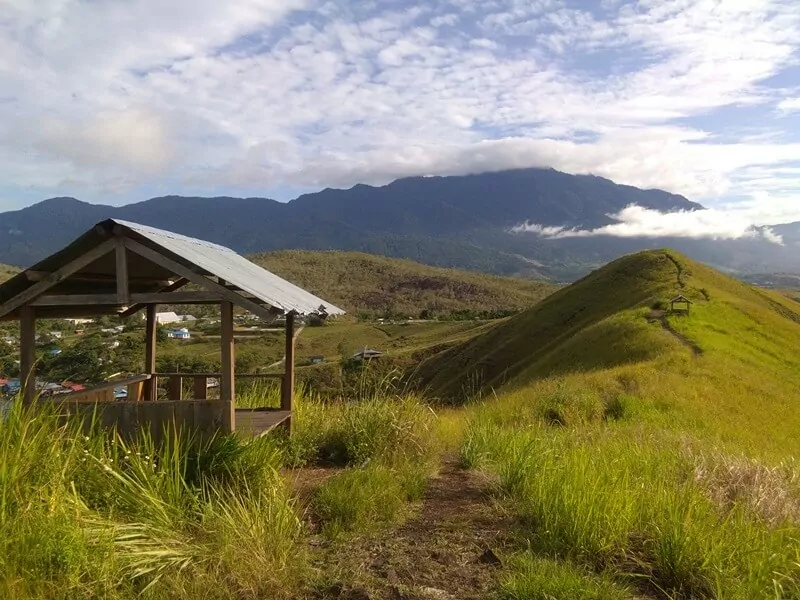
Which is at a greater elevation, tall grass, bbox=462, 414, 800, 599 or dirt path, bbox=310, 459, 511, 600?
tall grass, bbox=462, 414, 800, 599

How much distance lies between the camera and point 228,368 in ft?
25.6

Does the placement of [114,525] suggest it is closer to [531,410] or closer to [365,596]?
[365,596]

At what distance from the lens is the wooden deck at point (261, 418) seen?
864 cm

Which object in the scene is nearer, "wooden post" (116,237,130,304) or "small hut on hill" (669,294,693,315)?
"wooden post" (116,237,130,304)

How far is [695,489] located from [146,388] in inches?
347

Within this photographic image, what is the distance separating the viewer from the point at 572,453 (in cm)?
762

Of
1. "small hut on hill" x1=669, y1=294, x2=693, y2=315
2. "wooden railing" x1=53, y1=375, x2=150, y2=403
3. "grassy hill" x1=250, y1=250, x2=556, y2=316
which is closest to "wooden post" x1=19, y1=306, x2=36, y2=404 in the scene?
"wooden railing" x1=53, y1=375, x2=150, y2=403

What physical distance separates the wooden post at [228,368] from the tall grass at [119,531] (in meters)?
1.30

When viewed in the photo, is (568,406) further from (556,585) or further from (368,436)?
(556,585)

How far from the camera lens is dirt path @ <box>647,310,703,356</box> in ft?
89.0

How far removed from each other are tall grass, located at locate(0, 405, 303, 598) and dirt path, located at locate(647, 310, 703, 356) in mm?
24546

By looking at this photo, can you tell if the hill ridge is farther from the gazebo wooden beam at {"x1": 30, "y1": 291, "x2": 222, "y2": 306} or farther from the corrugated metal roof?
the gazebo wooden beam at {"x1": 30, "y1": 291, "x2": 222, "y2": 306}

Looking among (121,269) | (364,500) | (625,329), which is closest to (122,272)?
(121,269)

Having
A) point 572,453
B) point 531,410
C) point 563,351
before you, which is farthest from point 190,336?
point 572,453
